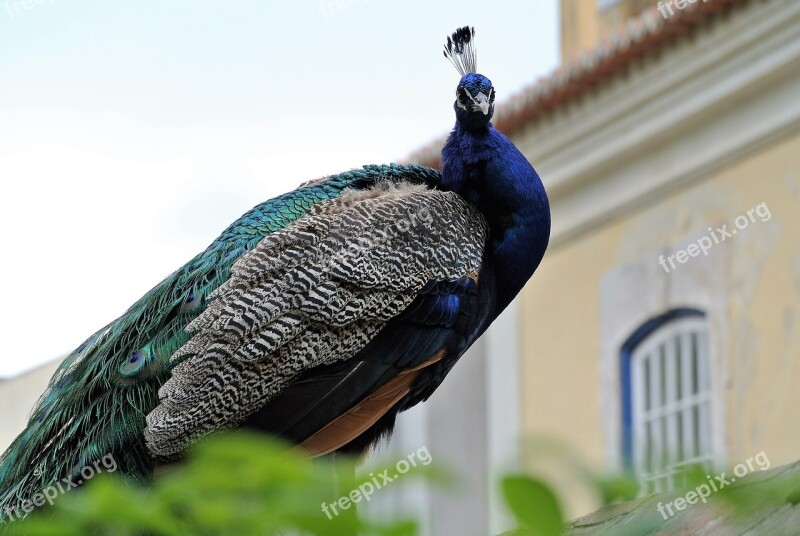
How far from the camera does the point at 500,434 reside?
35.7 feet

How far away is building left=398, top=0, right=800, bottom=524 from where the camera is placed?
352 inches

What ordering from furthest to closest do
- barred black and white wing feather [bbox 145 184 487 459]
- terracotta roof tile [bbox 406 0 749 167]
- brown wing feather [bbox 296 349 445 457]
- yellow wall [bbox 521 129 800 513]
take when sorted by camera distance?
yellow wall [bbox 521 129 800 513]
terracotta roof tile [bbox 406 0 749 167]
brown wing feather [bbox 296 349 445 457]
barred black and white wing feather [bbox 145 184 487 459]

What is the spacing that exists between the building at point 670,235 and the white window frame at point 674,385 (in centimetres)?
1

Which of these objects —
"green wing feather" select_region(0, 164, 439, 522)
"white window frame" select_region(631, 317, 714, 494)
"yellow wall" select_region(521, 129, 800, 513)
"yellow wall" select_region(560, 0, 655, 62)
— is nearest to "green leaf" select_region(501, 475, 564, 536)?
"green wing feather" select_region(0, 164, 439, 522)

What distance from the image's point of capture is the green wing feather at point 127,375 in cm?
389

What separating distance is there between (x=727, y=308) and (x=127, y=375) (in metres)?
5.85

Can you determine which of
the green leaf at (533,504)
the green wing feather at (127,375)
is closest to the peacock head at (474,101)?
the green wing feather at (127,375)

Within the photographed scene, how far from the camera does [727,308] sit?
928 centimetres

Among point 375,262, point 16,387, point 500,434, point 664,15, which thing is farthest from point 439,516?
point 375,262

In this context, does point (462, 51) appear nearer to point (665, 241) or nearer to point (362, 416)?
point (362, 416)

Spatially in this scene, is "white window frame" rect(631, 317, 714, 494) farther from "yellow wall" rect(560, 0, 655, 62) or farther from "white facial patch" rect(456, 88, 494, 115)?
"white facial patch" rect(456, 88, 494, 115)

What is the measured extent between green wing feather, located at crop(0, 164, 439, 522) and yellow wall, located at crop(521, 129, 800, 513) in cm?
415

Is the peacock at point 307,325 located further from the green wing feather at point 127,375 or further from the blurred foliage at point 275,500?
the blurred foliage at point 275,500

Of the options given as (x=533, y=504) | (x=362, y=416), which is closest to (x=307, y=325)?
(x=362, y=416)
